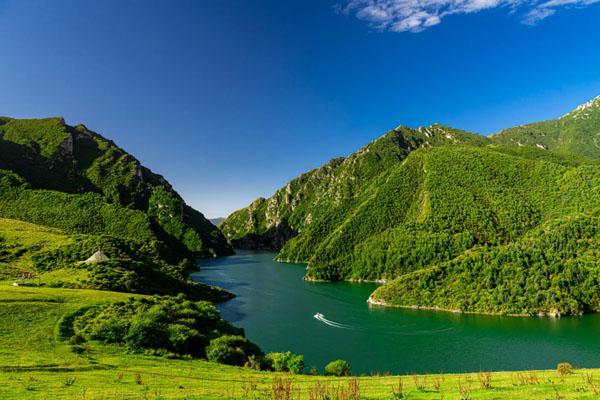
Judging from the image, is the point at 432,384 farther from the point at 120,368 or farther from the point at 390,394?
the point at 120,368

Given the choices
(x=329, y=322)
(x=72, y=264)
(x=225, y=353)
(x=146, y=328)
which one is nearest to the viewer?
(x=146, y=328)

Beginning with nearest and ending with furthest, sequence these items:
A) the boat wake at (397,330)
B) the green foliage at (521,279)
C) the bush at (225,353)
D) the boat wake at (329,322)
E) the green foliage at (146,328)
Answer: the green foliage at (146,328) < the bush at (225,353) < the boat wake at (397,330) < the boat wake at (329,322) < the green foliage at (521,279)

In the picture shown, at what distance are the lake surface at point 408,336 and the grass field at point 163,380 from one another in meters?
44.2

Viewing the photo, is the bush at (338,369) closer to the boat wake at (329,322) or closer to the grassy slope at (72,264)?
the grassy slope at (72,264)

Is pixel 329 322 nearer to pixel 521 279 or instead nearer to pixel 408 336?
pixel 408 336

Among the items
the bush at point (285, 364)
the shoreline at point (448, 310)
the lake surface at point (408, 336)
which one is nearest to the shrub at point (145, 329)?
the bush at point (285, 364)

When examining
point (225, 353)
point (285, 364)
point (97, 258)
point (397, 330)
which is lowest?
point (397, 330)

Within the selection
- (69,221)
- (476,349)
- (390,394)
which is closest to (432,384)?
(390,394)

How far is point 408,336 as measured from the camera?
93.2 meters

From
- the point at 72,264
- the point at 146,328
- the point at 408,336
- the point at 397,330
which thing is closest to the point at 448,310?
the point at 397,330

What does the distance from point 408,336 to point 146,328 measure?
7166 cm

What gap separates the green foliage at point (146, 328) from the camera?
131 feet

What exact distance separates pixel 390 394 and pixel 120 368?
908 inches

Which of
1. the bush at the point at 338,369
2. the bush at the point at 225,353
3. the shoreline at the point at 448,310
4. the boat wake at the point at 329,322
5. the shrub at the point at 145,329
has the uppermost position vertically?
the shrub at the point at 145,329
